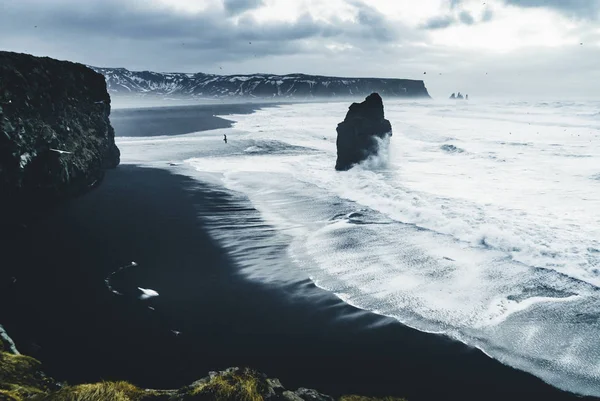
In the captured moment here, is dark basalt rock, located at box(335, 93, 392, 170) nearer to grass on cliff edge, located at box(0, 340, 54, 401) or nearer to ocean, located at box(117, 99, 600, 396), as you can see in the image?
ocean, located at box(117, 99, 600, 396)

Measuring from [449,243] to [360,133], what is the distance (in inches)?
822

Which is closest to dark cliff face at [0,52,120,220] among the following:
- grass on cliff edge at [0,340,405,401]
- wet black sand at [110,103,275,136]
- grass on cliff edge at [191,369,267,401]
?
grass on cliff edge at [0,340,405,401]

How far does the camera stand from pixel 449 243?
15.5 metres

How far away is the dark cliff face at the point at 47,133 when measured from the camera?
19.6m

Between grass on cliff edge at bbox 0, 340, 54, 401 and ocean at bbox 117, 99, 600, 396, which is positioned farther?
ocean at bbox 117, 99, 600, 396

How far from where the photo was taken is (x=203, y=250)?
49.8ft

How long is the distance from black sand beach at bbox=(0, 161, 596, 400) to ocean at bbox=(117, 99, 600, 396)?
74cm

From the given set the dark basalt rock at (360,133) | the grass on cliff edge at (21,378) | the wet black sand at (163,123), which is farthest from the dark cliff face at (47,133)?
the wet black sand at (163,123)

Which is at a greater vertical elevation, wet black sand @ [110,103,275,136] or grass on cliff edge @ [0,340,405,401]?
wet black sand @ [110,103,275,136]

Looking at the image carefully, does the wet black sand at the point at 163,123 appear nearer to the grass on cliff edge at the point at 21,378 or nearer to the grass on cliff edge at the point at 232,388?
the grass on cliff edge at the point at 21,378

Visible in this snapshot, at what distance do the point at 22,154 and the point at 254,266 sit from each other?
49.8 feet

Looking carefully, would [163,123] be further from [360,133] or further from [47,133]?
[47,133]

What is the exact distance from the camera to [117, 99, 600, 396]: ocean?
9.90 meters

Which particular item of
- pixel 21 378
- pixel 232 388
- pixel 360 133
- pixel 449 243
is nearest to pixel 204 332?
pixel 21 378
